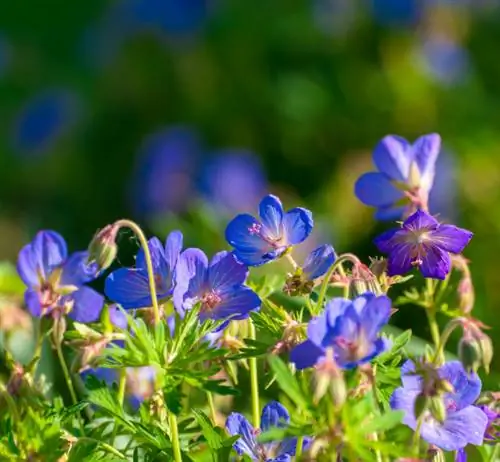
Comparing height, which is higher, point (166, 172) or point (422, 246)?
point (422, 246)

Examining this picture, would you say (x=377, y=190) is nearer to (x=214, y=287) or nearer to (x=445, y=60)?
(x=214, y=287)

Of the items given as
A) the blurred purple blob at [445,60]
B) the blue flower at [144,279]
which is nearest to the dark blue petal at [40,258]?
the blue flower at [144,279]

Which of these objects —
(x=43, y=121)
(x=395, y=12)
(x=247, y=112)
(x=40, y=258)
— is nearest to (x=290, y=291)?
(x=40, y=258)

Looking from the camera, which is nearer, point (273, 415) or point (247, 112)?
point (273, 415)

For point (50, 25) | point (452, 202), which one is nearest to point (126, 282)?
point (452, 202)

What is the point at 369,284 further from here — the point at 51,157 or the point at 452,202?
the point at 51,157

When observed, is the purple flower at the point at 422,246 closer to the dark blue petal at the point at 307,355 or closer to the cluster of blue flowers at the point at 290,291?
the cluster of blue flowers at the point at 290,291

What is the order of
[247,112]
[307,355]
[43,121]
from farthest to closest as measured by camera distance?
[43,121], [247,112], [307,355]
